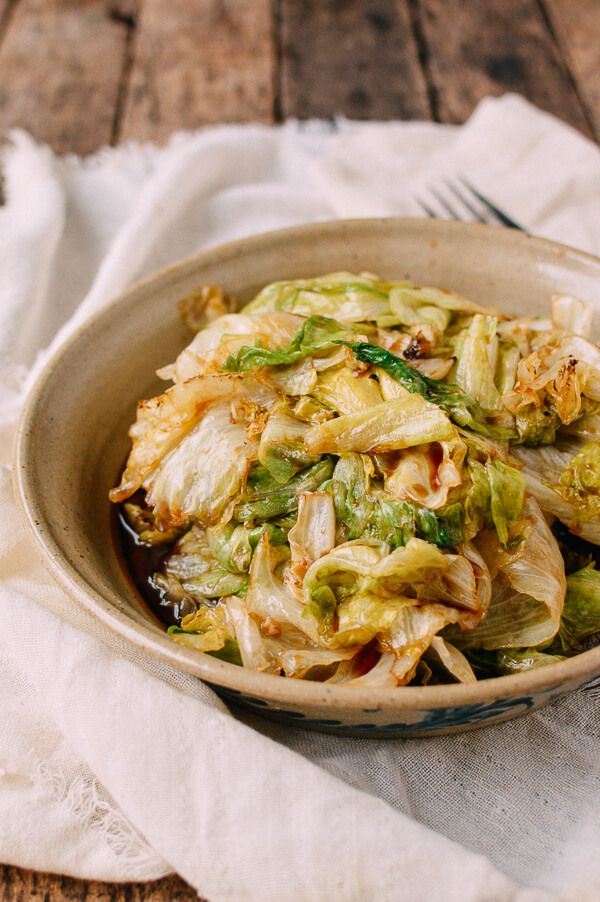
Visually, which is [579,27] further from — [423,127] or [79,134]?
[79,134]

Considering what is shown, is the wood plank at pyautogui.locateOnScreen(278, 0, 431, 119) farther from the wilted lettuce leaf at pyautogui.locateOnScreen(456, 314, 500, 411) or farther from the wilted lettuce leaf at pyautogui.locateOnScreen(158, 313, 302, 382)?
the wilted lettuce leaf at pyautogui.locateOnScreen(456, 314, 500, 411)

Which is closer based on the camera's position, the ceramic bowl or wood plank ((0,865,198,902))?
the ceramic bowl

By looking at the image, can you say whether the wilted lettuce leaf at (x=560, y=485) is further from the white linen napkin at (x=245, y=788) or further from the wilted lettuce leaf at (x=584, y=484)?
the white linen napkin at (x=245, y=788)

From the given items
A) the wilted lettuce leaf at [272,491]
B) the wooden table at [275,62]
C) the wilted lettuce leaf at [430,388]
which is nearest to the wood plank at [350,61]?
the wooden table at [275,62]

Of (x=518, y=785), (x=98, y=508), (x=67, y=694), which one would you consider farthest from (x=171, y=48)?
(x=518, y=785)

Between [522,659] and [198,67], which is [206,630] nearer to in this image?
[522,659]

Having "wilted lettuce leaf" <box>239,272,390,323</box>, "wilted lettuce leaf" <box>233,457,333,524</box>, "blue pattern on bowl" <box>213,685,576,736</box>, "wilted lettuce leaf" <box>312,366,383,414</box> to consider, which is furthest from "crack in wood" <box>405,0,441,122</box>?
"blue pattern on bowl" <box>213,685,576,736</box>
